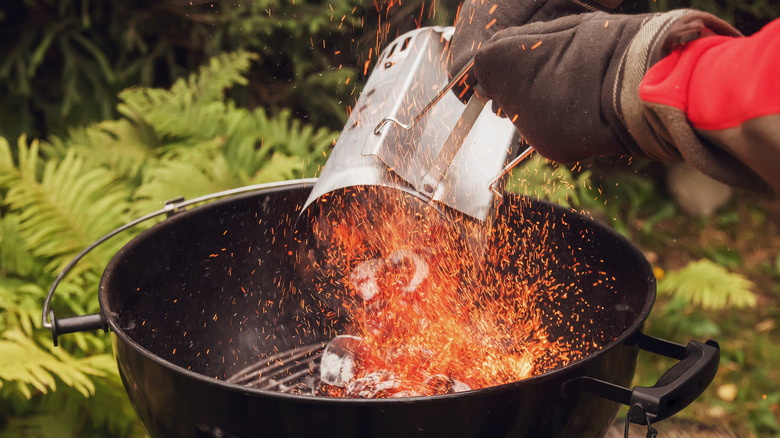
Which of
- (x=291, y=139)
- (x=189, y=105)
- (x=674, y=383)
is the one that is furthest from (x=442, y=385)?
(x=189, y=105)

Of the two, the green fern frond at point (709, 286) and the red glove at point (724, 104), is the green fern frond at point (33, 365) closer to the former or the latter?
the red glove at point (724, 104)

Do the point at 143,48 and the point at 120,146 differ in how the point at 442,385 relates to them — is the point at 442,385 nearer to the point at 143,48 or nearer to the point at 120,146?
the point at 120,146

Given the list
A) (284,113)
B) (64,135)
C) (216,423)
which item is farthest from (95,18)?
(216,423)

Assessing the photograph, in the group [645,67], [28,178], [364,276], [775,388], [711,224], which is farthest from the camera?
[711,224]

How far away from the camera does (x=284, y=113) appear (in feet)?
8.69

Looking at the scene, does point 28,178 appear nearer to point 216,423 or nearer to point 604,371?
point 216,423

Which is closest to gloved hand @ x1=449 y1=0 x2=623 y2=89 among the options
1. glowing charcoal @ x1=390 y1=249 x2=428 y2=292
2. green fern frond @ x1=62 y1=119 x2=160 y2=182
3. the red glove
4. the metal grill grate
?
the red glove

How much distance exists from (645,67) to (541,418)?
52 cm

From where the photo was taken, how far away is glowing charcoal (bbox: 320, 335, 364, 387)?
145 cm

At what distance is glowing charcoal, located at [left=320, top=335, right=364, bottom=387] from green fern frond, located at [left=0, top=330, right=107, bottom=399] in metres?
0.64

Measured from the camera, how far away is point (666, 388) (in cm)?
89

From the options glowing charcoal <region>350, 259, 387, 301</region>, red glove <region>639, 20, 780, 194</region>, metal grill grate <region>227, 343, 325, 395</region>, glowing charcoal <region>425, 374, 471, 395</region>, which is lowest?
metal grill grate <region>227, 343, 325, 395</region>

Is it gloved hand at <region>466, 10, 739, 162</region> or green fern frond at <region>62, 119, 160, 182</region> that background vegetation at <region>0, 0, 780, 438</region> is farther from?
gloved hand at <region>466, 10, 739, 162</region>

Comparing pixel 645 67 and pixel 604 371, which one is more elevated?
pixel 645 67
